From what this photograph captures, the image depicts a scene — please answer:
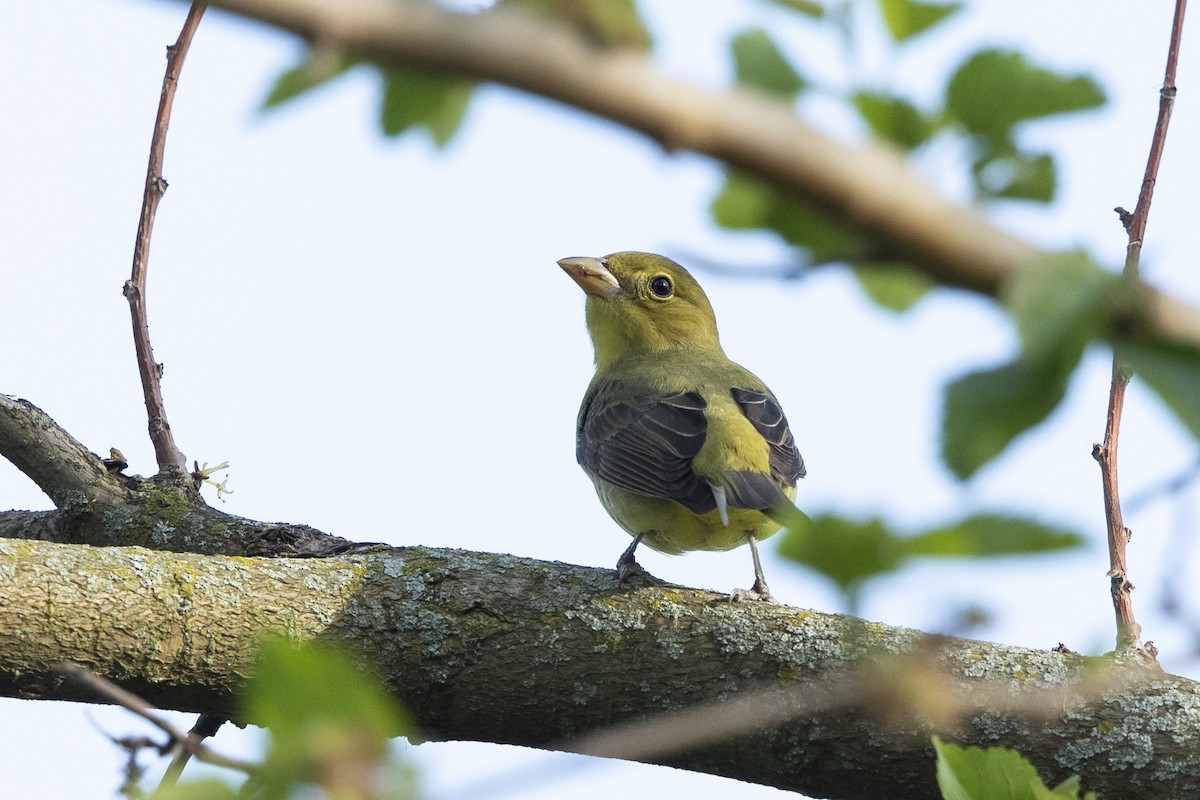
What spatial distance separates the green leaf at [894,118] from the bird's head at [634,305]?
6729 mm

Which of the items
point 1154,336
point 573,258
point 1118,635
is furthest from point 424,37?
point 573,258

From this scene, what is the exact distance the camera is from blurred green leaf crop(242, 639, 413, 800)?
107 cm

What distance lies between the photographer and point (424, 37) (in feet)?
2.46

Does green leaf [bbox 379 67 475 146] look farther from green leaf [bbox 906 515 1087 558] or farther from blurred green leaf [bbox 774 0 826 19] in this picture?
green leaf [bbox 906 515 1087 558]

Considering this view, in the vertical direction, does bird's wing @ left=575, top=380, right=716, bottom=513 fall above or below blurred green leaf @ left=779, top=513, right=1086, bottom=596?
above

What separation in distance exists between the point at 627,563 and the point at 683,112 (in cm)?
413

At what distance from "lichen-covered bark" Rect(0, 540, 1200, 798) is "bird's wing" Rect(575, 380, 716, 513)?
1412mm

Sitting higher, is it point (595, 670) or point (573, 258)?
point (573, 258)

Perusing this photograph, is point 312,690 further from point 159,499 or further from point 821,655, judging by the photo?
point 159,499

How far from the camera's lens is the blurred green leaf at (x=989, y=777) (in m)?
1.97

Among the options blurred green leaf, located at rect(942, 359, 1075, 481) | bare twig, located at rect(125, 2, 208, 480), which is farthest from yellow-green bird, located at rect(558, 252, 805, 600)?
blurred green leaf, located at rect(942, 359, 1075, 481)

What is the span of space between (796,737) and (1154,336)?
303cm

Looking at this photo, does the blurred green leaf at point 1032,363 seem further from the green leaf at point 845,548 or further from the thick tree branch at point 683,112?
the green leaf at point 845,548

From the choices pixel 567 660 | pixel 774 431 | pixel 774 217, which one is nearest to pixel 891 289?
pixel 774 217
